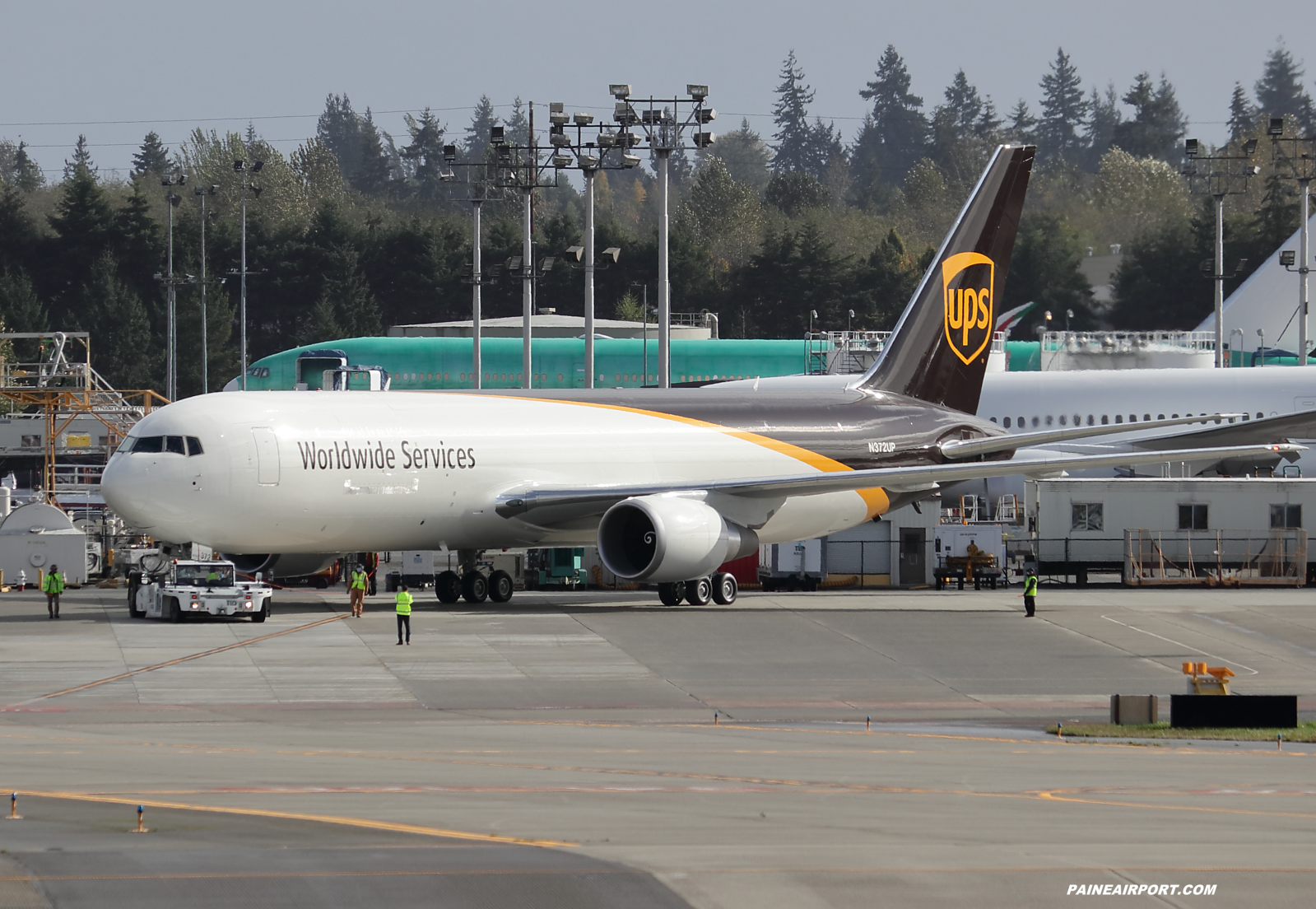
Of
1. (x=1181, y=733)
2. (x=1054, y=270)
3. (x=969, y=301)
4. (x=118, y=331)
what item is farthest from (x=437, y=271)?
(x=1181, y=733)

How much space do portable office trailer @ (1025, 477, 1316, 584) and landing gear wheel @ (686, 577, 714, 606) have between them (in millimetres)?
12610

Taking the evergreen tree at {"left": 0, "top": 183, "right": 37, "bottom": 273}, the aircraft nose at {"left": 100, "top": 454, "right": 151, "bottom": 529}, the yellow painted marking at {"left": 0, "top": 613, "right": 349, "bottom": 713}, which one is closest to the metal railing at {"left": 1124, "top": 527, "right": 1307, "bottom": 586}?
the yellow painted marking at {"left": 0, "top": 613, "right": 349, "bottom": 713}

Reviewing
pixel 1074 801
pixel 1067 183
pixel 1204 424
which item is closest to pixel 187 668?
pixel 1074 801

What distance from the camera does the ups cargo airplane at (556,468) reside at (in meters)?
36.5

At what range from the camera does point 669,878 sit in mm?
13633

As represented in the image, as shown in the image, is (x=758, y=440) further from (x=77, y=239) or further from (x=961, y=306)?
(x=77, y=239)

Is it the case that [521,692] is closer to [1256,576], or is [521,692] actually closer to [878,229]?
[1256,576]

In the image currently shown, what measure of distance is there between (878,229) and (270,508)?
11610cm

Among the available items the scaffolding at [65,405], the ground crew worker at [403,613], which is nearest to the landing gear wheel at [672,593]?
the ground crew worker at [403,613]

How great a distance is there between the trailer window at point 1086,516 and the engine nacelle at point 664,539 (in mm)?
13195

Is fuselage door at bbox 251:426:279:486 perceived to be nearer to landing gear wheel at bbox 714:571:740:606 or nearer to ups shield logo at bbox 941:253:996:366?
landing gear wheel at bbox 714:571:740:606

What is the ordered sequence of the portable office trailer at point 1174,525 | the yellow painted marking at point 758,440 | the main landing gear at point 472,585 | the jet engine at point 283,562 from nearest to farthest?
the jet engine at point 283,562 < the yellow painted marking at point 758,440 < the main landing gear at point 472,585 < the portable office trailer at point 1174,525

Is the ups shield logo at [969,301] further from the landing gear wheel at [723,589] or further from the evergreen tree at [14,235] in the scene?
the evergreen tree at [14,235]

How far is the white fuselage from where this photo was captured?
36.3m
